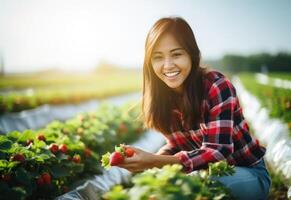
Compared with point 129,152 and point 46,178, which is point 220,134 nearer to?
point 129,152

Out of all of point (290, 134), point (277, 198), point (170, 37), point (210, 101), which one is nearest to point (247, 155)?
point (210, 101)

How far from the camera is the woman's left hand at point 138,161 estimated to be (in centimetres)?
228

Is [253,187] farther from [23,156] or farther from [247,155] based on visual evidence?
[23,156]

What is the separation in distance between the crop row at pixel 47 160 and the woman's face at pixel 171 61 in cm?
53

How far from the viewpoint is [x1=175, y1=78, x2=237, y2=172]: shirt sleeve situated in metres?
2.39

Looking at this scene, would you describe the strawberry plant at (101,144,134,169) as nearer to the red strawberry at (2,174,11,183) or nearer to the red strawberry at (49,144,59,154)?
the red strawberry at (2,174,11,183)

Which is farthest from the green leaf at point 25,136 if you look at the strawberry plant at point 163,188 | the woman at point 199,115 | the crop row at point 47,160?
the strawberry plant at point 163,188

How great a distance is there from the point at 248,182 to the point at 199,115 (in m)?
0.55

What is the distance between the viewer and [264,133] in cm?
605

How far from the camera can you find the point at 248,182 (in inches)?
98.8

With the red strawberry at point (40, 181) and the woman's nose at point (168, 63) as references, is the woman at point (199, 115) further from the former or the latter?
the red strawberry at point (40, 181)

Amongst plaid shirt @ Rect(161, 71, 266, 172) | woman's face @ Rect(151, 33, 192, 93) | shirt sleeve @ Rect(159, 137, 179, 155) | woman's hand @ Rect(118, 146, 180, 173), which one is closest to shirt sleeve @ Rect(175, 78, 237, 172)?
plaid shirt @ Rect(161, 71, 266, 172)

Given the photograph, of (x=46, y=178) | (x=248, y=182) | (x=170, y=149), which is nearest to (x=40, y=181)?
(x=46, y=178)

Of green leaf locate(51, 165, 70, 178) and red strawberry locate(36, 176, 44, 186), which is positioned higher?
red strawberry locate(36, 176, 44, 186)
